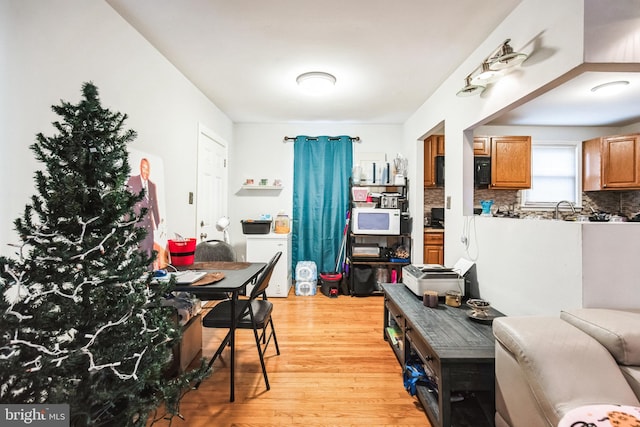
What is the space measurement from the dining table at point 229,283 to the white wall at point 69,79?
0.73 metres

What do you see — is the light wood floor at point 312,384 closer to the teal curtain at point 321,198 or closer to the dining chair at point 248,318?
the dining chair at point 248,318

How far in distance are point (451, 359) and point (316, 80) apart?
254 centimetres

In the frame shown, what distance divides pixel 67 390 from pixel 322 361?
5.88 feet

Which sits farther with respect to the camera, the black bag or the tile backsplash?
the black bag

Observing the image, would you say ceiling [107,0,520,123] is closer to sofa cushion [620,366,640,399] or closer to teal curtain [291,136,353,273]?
teal curtain [291,136,353,273]

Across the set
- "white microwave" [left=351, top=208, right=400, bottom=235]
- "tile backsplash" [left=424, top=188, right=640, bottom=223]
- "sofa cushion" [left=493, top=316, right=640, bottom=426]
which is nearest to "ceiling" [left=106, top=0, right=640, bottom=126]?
"tile backsplash" [left=424, top=188, right=640, bottom=223]

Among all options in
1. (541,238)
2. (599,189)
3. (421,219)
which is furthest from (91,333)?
(599,189)

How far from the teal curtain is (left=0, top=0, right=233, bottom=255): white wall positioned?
2.01 metres

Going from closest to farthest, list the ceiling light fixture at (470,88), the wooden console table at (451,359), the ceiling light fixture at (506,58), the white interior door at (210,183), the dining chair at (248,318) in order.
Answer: the wooden console table at (451,359) → the ceiling light fixture at (506,58) → the dining chair at (248,318) → the ceiling light fixture at (470,88) → the white interior door at (210,183)

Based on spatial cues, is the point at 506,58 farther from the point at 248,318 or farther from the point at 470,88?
the point at 248,318

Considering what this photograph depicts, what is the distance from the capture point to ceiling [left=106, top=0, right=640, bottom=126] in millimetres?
1849

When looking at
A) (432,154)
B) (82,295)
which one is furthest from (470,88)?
(82,295)

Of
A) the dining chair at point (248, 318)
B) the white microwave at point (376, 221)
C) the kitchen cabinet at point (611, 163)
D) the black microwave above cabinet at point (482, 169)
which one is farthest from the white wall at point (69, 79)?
the kitchen cabinet at point (611, 163)

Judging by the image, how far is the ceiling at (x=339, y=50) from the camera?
72.8 inches
